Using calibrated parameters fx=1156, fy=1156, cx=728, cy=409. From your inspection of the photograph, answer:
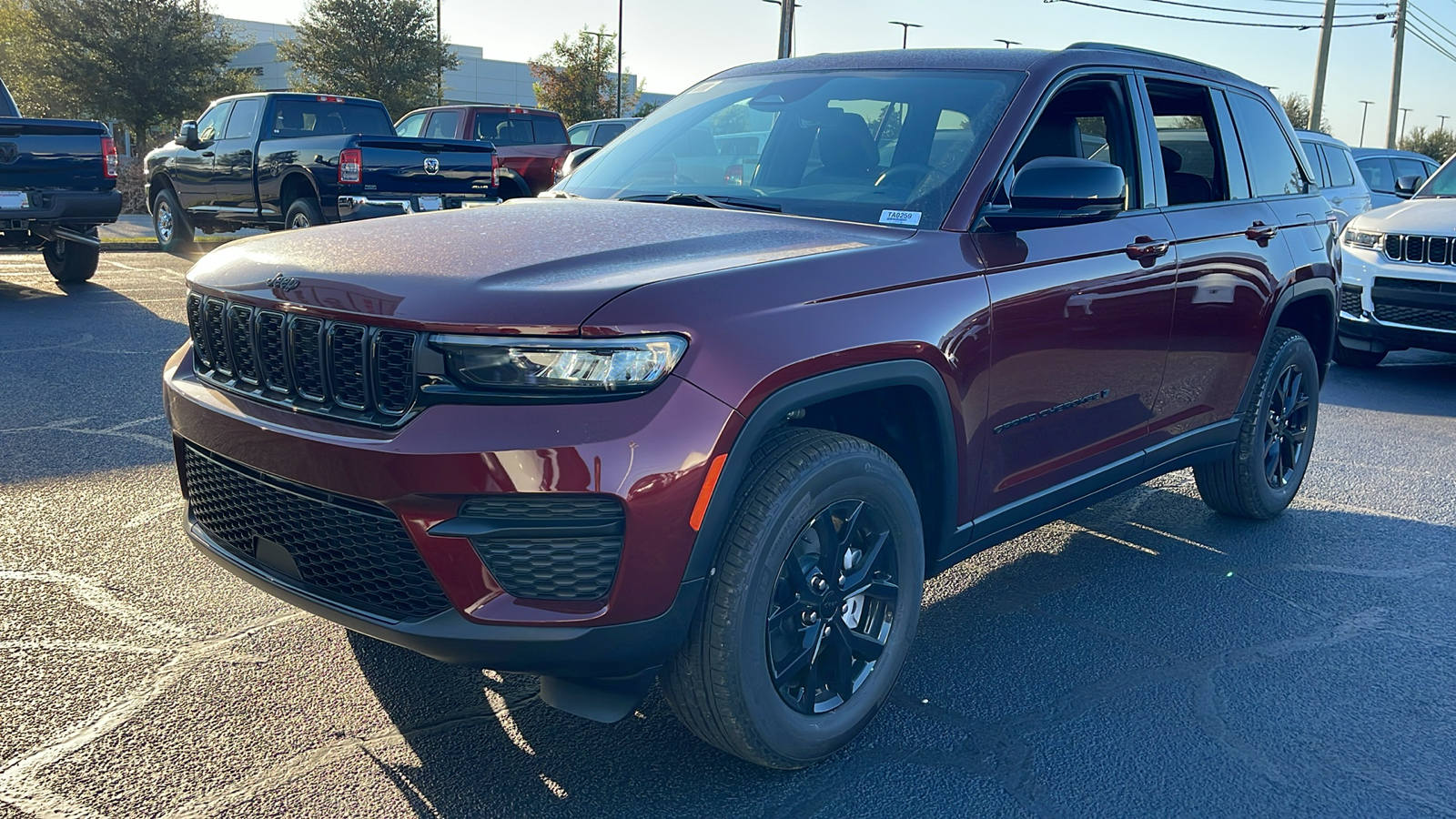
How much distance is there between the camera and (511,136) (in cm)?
1656

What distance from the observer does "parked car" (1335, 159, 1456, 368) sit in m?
8.33

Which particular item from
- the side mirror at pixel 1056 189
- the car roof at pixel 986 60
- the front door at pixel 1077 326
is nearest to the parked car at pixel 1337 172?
the car roof at pixel 986 60

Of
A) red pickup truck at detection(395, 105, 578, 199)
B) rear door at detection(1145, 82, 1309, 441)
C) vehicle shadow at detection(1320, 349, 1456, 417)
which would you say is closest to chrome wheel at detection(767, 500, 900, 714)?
rear door at detection(1145, 82, 1309, 441)

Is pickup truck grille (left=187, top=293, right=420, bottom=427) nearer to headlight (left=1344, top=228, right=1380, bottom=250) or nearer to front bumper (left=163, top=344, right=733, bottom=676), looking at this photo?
front bumper (left=163, top=344, right=733, bottom=676)

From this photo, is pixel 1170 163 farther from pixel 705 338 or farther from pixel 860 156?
pixel 705 338

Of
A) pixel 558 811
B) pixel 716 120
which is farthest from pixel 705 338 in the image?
pixel 716 120

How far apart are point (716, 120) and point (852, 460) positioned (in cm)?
179

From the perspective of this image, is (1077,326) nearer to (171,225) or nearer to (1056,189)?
(1056,189)

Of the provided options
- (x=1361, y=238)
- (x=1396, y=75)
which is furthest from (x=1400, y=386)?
(x=1396, y=75)

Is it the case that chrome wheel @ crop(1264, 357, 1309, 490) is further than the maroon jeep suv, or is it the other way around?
chrome wheel @ crop(1264, 357, 1309, 490)

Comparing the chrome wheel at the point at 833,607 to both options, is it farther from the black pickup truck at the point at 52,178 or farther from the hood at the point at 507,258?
the black pickup truck at the point at 52,178

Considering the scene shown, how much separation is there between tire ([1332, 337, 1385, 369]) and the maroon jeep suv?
19.6 feet

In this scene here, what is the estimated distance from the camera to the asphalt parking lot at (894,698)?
2748mm

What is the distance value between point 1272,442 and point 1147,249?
1.69m
